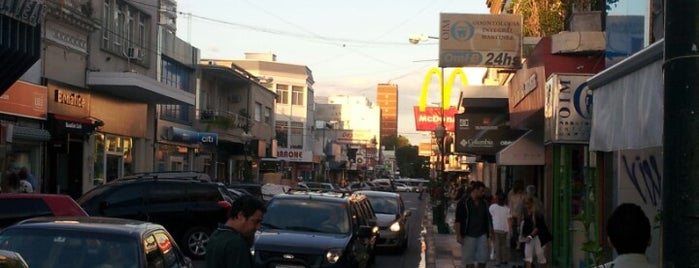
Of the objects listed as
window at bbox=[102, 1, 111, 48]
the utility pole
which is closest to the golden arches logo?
window at bbox=[102, 1, 111, 48]

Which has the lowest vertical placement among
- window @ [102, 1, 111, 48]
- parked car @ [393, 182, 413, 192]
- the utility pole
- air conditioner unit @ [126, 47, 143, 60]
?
parked car @ [393, 182, 413, 192]

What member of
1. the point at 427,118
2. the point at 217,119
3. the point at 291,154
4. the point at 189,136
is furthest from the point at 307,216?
the point at 291,154

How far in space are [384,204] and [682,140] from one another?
2011 centimetres

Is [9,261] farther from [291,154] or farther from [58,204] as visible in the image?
[291,154]

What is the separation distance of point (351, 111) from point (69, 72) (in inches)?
4329

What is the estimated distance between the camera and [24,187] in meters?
20.5

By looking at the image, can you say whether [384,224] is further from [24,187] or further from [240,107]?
[240,107]

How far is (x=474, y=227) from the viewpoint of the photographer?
13391mm

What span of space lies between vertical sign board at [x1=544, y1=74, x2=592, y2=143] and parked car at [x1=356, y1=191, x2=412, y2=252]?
255 inches

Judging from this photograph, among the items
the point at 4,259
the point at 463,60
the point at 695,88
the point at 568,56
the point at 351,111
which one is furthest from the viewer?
the point at 351,111

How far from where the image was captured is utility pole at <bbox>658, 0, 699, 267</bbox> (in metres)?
2.78

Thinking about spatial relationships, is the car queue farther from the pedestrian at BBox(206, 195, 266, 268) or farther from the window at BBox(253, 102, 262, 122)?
the window at BBox(253, 102, 262, 122)

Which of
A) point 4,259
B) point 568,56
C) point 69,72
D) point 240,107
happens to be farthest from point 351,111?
point 4,259

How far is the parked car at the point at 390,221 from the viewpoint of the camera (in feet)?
68.1
